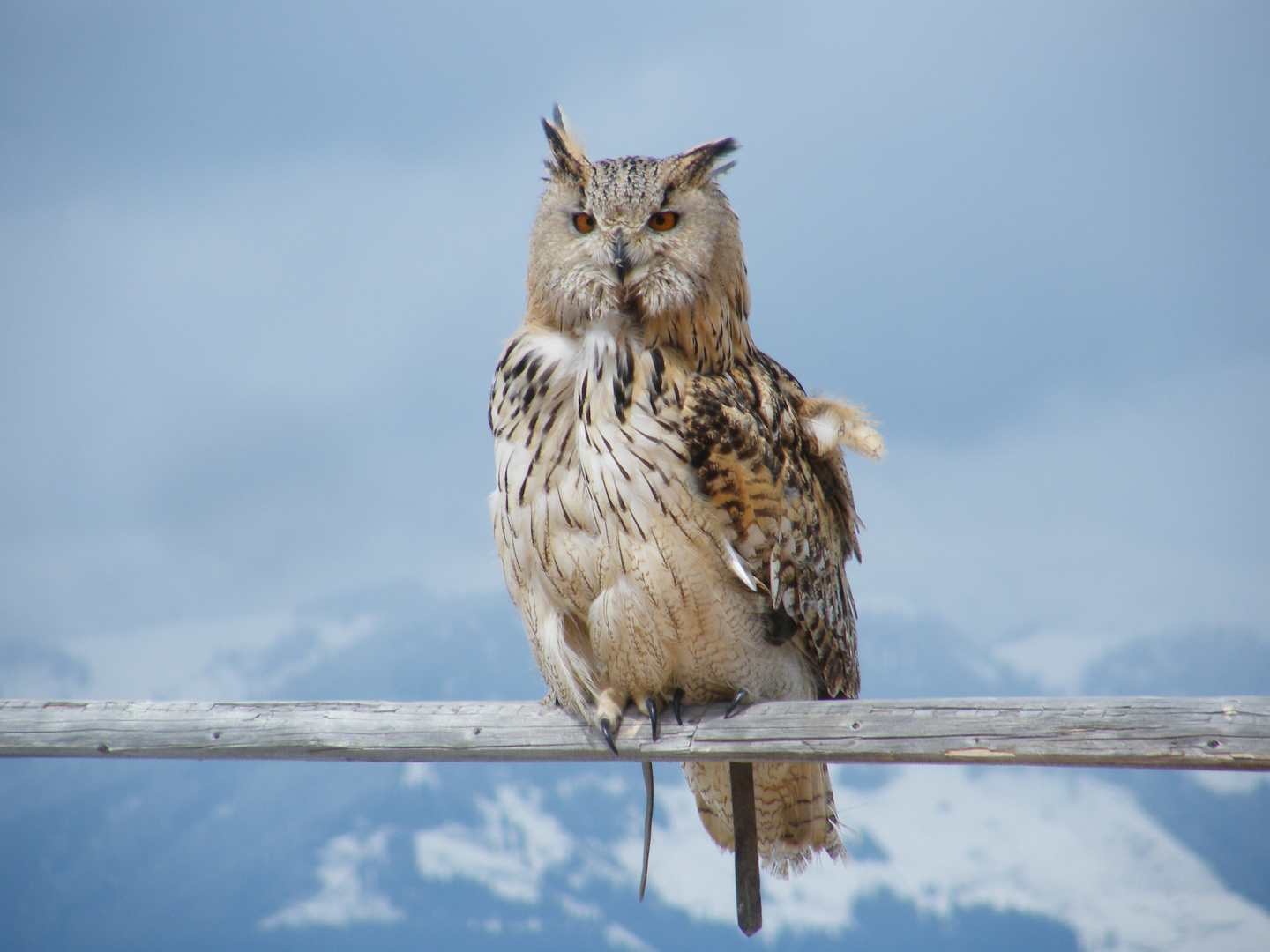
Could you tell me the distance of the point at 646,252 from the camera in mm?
1844

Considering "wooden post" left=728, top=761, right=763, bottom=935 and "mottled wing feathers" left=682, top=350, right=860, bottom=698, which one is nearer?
"mottled wing feathers" left=682, top=350, right=860, bottom=698

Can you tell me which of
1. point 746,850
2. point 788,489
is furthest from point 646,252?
point 746,850

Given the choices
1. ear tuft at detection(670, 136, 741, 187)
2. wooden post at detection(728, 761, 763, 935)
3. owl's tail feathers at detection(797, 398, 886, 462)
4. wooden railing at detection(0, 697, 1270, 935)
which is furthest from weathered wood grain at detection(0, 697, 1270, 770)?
ear tuft at detection(670, 136, 741, 187)

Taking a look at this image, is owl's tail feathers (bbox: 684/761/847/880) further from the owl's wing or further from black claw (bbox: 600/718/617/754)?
black claw (bbox: 600/718/617/754)

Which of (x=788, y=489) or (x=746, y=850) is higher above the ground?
(x=788, y=489)

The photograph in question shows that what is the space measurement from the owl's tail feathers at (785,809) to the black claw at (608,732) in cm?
31

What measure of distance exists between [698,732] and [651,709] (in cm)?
10

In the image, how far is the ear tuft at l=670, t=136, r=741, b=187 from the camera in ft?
6.27

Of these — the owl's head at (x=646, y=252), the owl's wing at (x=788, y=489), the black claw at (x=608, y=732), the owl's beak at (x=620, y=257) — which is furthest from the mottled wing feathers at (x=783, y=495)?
the black claw at (x=608, y=732)

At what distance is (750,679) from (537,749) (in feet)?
1.30

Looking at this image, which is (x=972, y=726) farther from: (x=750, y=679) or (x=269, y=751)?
(x=269, y=751)

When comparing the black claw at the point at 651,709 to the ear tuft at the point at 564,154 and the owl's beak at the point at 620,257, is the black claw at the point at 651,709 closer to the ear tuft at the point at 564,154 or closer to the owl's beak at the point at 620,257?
the owl's beak at the point at 620,257

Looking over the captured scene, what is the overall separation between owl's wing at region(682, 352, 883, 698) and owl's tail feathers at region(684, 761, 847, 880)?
0.61 ft

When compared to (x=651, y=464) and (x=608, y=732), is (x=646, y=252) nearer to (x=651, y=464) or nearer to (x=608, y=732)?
(x=651, y=464)
